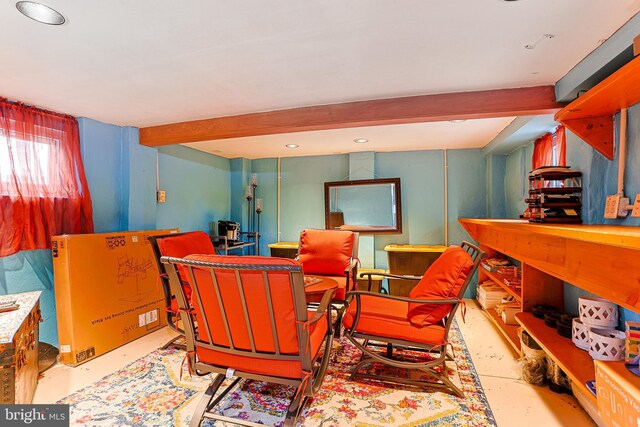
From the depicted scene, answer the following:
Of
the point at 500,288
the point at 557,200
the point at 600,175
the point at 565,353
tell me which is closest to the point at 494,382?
the point at 565,353

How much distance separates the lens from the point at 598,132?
1.69 meters

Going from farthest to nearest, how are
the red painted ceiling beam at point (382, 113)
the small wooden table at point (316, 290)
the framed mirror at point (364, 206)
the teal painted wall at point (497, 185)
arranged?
1. the framed mirror at point (364, 206)
2. the teal painted wall at point (497, 185)
3. the small wooden table at point (316, 290)
4. the red painted ceiling beam at point (382, 113)

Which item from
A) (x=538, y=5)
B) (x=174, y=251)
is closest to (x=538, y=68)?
(x=538, y=5)

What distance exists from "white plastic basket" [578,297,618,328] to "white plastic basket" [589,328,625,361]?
0.14 feet

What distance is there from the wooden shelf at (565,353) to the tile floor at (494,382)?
0.75 ft

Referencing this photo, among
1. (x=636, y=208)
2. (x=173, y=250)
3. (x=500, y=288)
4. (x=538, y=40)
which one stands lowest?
(x=500, y=288)

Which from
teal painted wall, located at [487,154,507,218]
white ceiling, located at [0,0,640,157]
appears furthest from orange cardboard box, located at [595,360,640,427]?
teal painted wall, located at [487,154,507,218]

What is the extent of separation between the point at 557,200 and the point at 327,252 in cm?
217

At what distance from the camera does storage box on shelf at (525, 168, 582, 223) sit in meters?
1.83

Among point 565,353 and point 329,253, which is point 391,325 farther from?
point 329,253

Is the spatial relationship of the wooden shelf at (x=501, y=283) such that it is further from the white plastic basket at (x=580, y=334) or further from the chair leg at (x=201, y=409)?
the chair leg at (x=201, y=409)

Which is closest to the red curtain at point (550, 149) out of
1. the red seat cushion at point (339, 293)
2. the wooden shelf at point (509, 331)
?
the wooden shelf at point (509, 331)

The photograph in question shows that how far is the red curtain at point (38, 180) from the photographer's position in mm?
2258

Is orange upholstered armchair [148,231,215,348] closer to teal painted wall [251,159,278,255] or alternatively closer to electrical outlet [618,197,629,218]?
teal painted wall [251,159,278,255]
